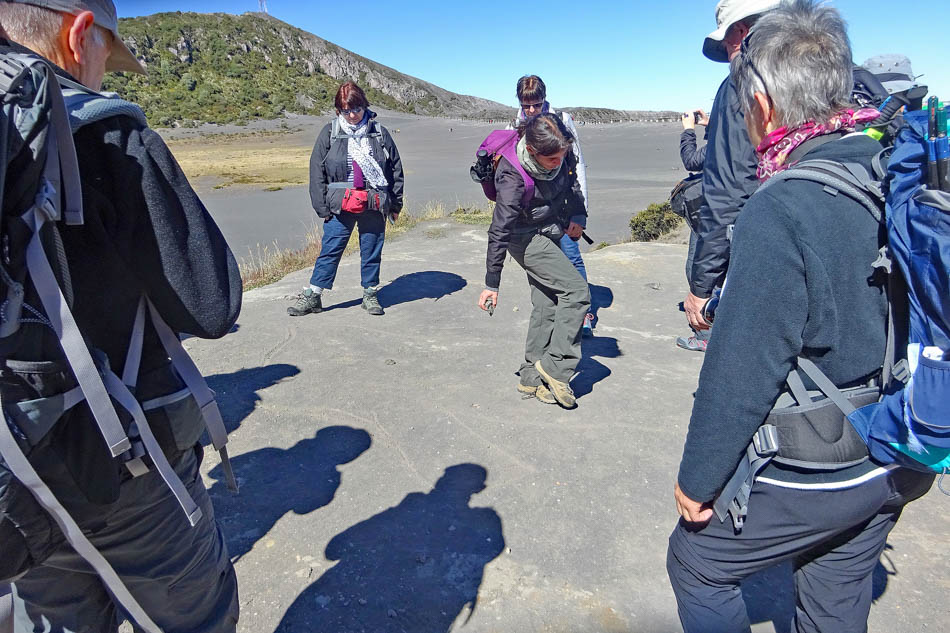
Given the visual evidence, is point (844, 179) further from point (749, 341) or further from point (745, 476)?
point (745, 476)

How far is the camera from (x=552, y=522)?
10.1 feet

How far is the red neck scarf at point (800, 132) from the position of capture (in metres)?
1.58

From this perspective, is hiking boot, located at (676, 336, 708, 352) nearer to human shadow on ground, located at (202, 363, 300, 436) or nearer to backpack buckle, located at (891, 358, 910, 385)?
human shadow on ground, located at (202, 363, 300, 436)

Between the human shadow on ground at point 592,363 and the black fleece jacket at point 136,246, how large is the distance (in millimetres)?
3310

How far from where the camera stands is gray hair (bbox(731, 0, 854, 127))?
155 centimetres

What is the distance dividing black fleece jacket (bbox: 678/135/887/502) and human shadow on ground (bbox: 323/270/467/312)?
→ 5159mm

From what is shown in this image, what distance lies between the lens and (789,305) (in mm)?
1458

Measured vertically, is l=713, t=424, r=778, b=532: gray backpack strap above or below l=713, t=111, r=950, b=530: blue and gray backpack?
below

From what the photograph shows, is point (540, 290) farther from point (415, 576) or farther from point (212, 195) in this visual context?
point (212, 195)

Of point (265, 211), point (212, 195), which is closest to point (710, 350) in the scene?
point (265, 211)

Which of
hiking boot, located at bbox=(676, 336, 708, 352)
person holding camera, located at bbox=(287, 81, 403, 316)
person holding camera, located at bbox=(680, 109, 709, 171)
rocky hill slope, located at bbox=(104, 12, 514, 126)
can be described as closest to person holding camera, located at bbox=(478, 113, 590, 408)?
person holding camera, located at bbox=(680, 109, 709, 171)

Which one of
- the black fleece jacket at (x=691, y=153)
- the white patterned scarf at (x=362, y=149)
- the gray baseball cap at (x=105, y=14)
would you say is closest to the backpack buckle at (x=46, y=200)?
the gray baseball cap at (x=105, y=14)

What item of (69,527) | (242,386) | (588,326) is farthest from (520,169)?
(69,527)

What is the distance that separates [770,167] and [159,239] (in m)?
1.50
